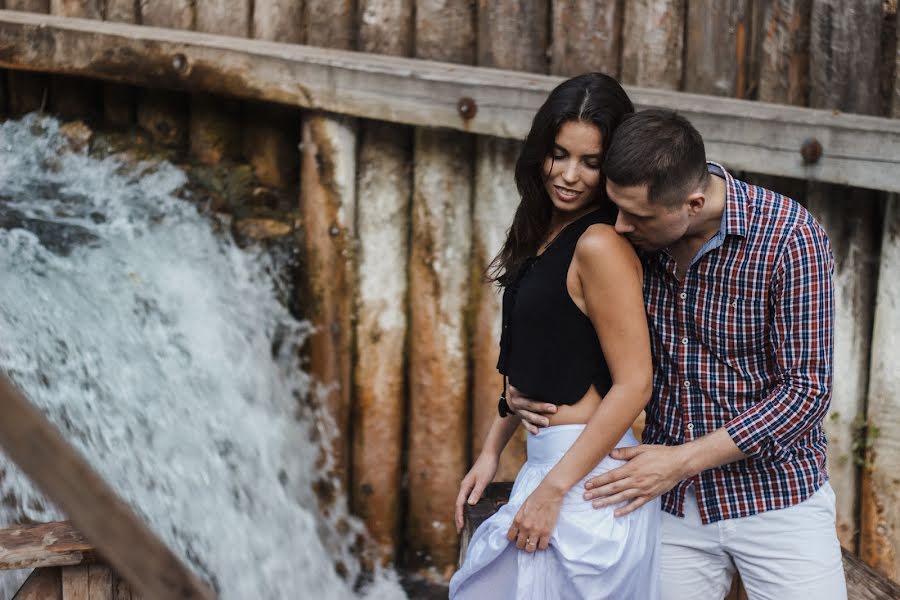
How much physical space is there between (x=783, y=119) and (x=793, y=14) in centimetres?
45

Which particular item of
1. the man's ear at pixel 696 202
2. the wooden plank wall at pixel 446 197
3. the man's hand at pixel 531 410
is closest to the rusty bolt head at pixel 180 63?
the wooden plank wall at pixel 446 197

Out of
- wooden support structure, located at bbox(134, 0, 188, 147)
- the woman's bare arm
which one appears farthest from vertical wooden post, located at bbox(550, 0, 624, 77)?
the woman's bare arm

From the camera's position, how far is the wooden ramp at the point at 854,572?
2902mm

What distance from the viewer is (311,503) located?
466 cm

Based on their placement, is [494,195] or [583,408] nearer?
[583,408]

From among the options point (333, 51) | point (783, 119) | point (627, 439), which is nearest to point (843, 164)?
point (783, 119)

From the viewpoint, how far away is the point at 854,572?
9.84 ft

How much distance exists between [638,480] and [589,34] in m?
2.23

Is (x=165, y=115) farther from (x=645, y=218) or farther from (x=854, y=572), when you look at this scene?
(x=854, y=572)

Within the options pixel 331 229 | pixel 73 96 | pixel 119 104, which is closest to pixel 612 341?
pixel 331 229

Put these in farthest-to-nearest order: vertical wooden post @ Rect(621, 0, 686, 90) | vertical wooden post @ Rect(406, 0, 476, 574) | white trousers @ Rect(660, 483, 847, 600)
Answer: vertical wooden post @ Rect(406, 0, 476, 574)
vertical wooden post @ Rect(621, 0, 686, 90)
white trousers @ Rect(660, 483, 847, 600)

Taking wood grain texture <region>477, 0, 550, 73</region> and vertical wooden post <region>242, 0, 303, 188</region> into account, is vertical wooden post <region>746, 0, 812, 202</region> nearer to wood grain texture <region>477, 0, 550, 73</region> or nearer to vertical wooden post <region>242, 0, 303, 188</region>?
wood grain texture <region>477, 0, 550, 73</region>

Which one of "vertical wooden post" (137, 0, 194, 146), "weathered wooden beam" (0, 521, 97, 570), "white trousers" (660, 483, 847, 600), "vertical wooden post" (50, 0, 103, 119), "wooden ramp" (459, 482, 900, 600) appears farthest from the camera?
"vertical wooden post" (50, 0, 103, 119)

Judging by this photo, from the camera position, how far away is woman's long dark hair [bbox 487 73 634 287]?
2535mm
